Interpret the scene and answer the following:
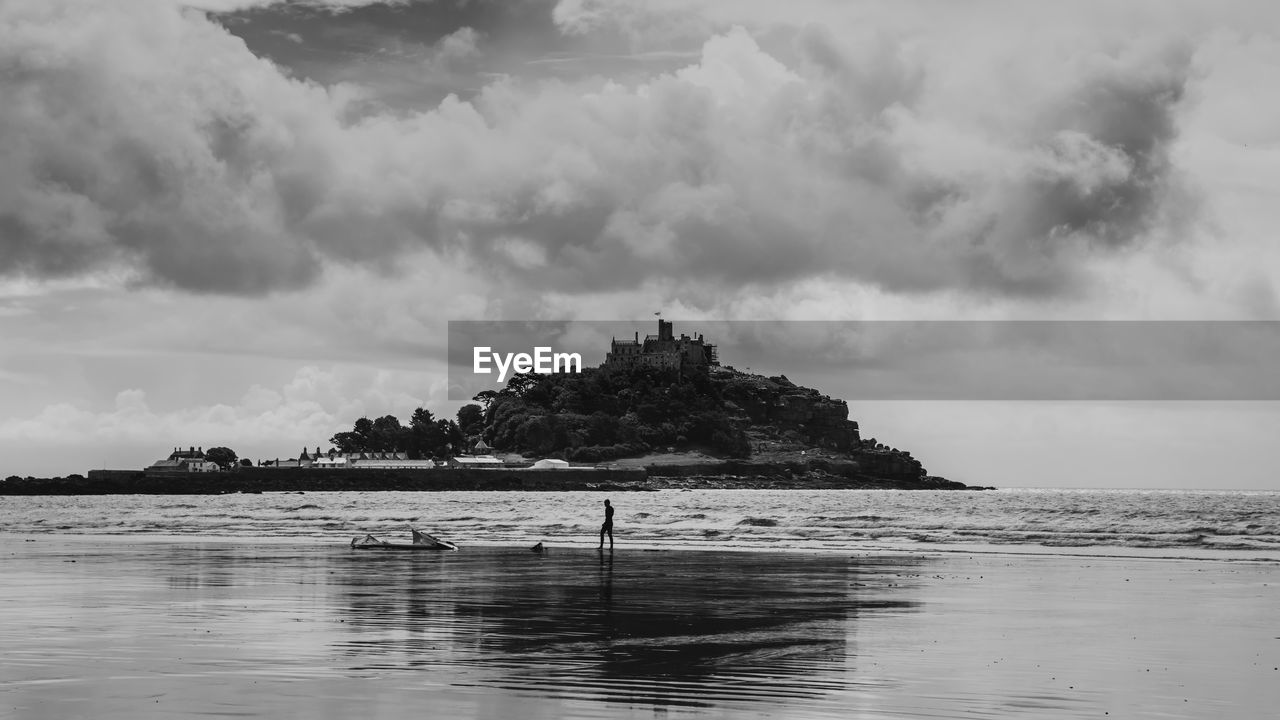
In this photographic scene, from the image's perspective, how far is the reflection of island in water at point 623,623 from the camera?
18062 mm

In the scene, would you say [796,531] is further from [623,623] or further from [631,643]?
[631,643]

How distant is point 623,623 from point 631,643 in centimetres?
325

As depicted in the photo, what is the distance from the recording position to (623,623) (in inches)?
995

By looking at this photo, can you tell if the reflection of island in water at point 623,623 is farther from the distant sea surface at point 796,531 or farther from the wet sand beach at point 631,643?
the distant sea surface at point 796,531

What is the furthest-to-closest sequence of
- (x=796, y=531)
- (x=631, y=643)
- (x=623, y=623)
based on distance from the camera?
1. (x=796, y=531)
2. (x=623, y=623)
3. (x=631, y=643)

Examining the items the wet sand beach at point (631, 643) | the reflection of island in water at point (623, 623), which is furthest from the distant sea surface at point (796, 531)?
the wet sand beach at point (631, 643)

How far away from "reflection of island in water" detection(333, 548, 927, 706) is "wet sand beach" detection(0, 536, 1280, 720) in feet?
0.29

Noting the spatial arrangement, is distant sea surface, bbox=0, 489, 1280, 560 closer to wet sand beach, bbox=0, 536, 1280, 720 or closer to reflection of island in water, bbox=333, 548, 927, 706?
reflection of island in water, bbox=333, 548, 927, 706

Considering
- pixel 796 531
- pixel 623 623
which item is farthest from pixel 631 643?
pixel 796 531

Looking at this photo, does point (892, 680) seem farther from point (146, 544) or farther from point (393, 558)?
point (146, 544)

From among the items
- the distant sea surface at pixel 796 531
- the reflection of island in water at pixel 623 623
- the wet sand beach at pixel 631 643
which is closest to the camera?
the wet sand beach at pixel 631 643

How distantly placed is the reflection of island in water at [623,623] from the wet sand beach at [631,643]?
9 cm

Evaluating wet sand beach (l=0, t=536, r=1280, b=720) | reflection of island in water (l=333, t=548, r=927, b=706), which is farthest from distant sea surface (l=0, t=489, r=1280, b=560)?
wet sand beach (l=0, t=536, r=1280, b=720)

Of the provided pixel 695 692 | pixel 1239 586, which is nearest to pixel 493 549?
pixel 1239 586
